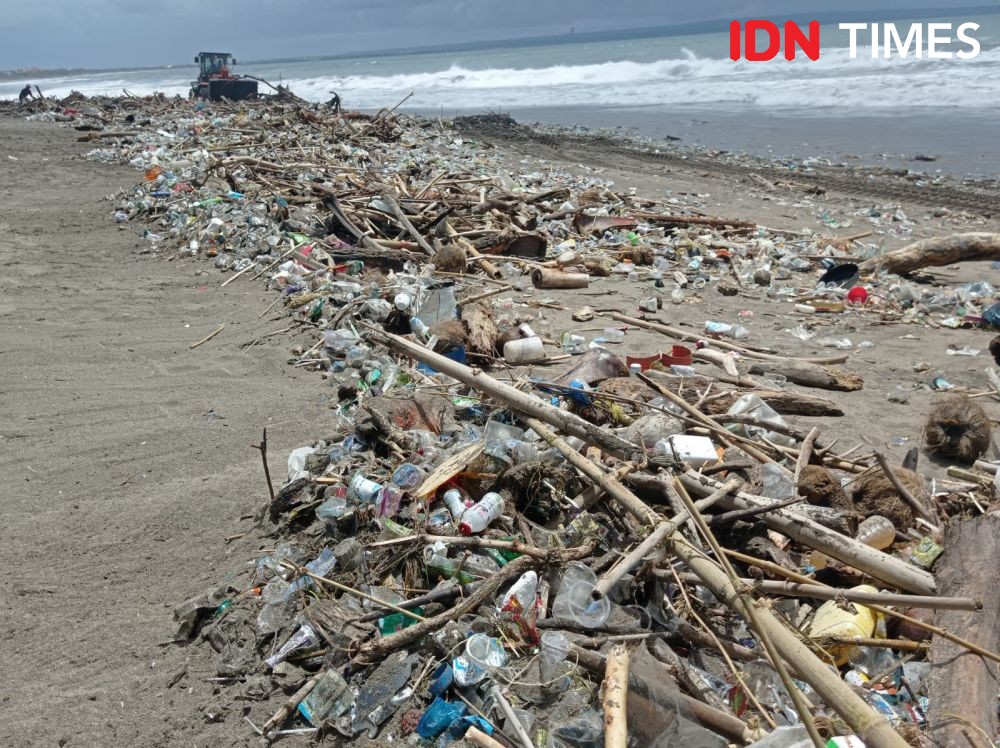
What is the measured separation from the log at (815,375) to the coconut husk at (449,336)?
6.05 ft

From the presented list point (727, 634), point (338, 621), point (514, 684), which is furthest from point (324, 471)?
point (727, 634)

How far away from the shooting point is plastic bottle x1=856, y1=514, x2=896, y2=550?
276 cm

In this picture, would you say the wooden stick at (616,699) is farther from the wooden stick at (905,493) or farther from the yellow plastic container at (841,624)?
the wooden stick at (905,493)

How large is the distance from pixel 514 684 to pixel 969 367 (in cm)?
413

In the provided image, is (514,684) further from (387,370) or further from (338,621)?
(387,370)

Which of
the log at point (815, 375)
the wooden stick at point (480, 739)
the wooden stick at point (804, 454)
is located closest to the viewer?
the wooden stick at point (480, 739)

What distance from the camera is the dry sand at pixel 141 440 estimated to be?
2.54 meters

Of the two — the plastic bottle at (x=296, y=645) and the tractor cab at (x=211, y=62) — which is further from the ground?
the tractor cab at (x=211, y=62)

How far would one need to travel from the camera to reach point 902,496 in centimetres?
291

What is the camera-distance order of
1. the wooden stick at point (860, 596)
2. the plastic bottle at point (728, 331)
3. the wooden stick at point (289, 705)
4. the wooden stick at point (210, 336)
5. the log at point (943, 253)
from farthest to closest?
the log at point (943, 253), the wooden stick at point (210, 336), the plastic bottle at point (728, 331), the wooden stick at point (289, 705), the wooden stick at point (860, 596)

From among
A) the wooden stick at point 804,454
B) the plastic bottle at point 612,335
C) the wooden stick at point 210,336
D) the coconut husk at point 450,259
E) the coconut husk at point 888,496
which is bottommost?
the coconut husk at point 888,496

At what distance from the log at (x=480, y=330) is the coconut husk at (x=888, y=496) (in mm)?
2343

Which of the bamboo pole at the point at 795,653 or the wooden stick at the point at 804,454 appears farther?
the wooden stick at the point at 804,454

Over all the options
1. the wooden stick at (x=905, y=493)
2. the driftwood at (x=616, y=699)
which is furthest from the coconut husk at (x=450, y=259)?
the driftwood at (x=616, y=699)
